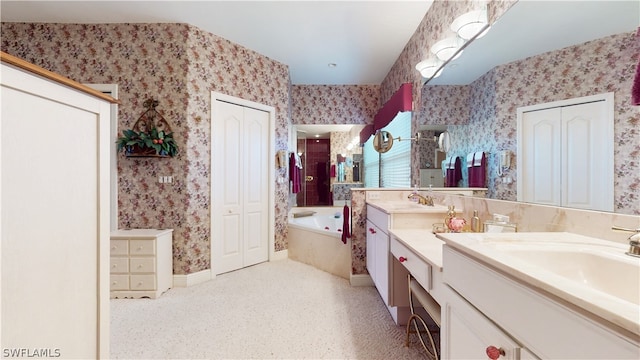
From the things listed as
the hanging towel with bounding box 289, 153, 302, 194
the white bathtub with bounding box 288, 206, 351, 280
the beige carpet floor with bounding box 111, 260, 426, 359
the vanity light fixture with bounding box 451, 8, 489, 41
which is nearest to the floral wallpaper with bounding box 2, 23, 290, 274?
the beige carpet floor with bounding box 111, 260, 426, 359

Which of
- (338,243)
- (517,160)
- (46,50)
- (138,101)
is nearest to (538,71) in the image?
(517,160)

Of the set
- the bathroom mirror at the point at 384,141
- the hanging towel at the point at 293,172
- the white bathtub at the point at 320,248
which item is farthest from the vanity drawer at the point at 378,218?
the hanging towel at the point at 293,172

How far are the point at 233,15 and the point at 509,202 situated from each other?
9.25 ft

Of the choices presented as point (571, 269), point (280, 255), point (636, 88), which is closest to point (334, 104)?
point (280, 255)

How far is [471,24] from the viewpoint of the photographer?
177 cm

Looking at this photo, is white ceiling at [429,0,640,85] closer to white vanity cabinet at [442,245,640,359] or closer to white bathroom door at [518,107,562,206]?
white bathroom door at [518,107,562,206]

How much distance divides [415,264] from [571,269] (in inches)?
24.9

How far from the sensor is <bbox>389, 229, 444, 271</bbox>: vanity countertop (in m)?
1.16

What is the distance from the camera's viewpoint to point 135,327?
1971mm

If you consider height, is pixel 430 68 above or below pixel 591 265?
above

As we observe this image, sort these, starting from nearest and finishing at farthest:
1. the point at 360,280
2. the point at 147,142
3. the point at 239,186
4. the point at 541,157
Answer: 1. the point at 541,157
2. the point at 147,142
3. the point at 360,280
4. the point at 239,186

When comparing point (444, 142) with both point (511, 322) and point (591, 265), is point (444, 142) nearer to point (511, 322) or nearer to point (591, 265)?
point (591, 265)

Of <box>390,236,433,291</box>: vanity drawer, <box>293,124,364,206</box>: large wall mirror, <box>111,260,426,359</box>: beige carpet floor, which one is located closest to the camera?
<box>390,236,433,291</box>: vanity drawer

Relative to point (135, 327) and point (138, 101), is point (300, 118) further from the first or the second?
point (135, 327)
